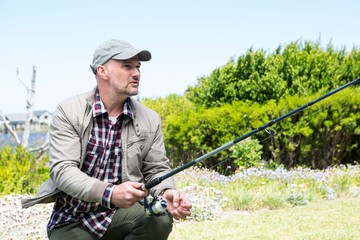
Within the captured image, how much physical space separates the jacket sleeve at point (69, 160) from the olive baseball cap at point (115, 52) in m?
0.36

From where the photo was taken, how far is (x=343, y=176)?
913 centimetres

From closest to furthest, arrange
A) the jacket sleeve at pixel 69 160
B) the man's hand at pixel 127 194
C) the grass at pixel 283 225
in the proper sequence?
the man's hand at pixel 127 194
the jacket sleeve at pixel 69 160
the grass at pixel 283 225

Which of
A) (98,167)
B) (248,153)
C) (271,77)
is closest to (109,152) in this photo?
(98,167)

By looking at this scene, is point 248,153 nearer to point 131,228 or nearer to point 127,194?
point 131,228

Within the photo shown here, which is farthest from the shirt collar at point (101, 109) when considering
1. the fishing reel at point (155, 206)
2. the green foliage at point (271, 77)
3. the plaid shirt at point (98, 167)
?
the green foliage at point (271, 77)

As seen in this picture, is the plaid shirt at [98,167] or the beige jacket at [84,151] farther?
the plaid shirt at [98,167]

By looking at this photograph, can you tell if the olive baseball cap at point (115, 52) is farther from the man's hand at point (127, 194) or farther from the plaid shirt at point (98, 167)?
the man's hand at point (127, 194)

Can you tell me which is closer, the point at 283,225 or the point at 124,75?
the point at 124,75

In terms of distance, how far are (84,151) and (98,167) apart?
0.15 m

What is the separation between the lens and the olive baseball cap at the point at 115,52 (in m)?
3.47

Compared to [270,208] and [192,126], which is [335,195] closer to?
[270,208]

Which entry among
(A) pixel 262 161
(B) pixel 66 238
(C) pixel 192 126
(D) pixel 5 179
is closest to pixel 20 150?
(D) pixel 5 179

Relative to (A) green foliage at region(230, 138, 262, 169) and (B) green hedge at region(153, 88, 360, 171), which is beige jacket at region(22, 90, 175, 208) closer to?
(A) green foliage at region(230, 138, 262, 169)

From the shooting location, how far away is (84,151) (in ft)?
11.7
